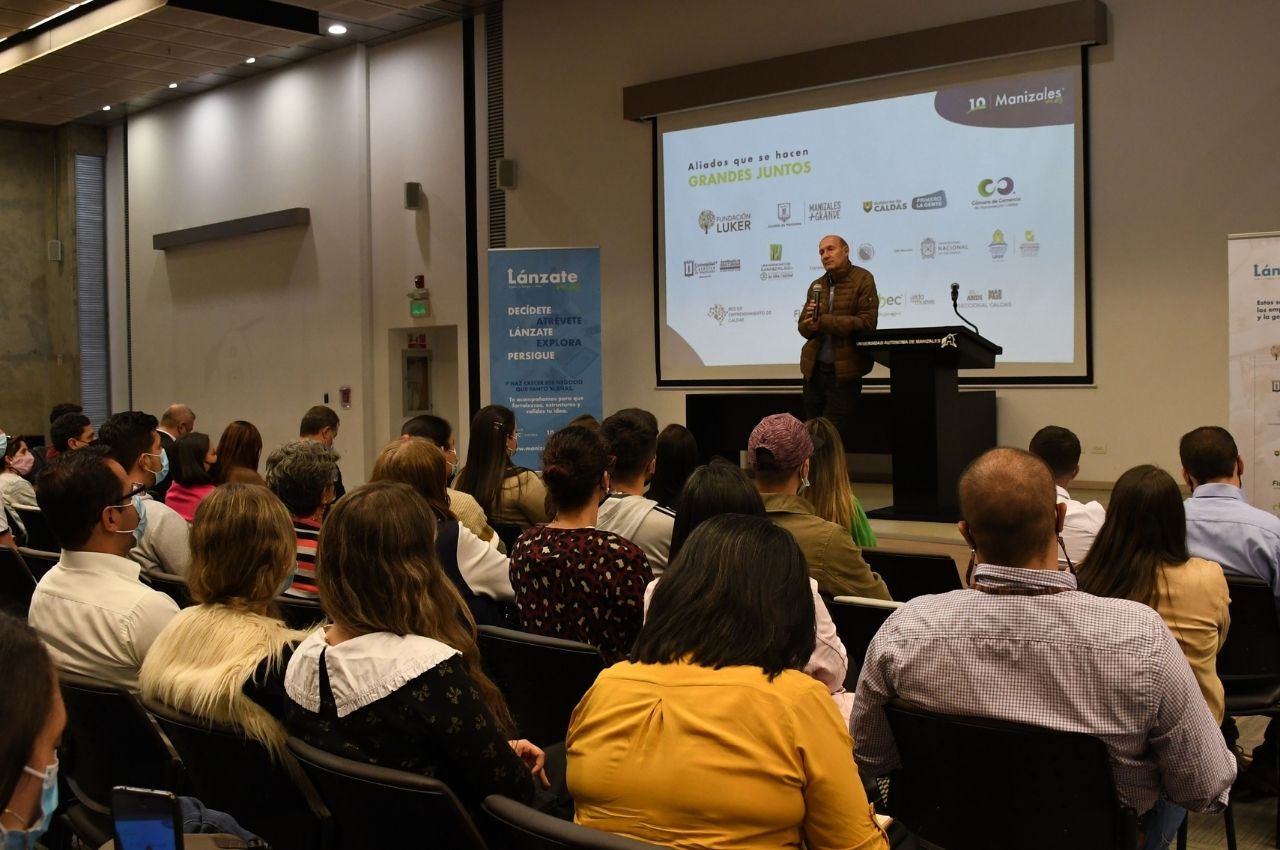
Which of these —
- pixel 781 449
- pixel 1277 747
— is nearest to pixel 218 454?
pixel 781 449

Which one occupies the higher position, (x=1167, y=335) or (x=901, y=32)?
(x=901, y=32)

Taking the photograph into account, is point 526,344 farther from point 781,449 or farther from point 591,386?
point 781,449

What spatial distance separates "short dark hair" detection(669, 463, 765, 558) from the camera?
8.52ft

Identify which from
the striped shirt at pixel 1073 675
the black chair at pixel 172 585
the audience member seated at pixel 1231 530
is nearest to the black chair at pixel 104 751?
the black chair at pixel 172 585

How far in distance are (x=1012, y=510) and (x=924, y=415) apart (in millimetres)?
4559

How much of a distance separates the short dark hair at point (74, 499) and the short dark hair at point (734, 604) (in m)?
1.57

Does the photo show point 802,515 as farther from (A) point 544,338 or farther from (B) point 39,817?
(A) point 544,338

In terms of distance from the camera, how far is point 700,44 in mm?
9094

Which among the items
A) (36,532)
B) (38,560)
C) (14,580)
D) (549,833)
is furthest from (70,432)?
(549,833)

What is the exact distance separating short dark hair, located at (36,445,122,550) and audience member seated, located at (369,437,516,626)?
753 millimetres

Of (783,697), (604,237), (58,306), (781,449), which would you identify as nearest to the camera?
(783,697)

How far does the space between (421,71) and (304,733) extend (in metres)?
10.2

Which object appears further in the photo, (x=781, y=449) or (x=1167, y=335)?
(x=1167, y=335)

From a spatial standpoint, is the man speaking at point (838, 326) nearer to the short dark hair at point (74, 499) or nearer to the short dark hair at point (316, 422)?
the short dark hair at point (316, 422)
